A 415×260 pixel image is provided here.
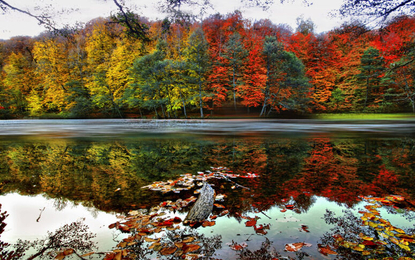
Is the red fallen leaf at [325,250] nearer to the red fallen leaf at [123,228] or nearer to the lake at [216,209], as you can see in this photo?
the lake at [216,209]

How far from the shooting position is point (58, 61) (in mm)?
41656

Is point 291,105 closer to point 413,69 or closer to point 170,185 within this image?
point 413,69

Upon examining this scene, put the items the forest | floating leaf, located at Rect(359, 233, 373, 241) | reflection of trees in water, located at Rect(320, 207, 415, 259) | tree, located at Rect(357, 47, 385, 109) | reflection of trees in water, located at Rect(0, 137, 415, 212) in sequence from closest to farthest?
reflection of trees in water, located at Rect(320, 207, 415, 259)
floating leaf, located at Rect(359, 233, 373, 241)
reflection of trees in water, located at Rect(0, 137, 415, 212)
the forest
tree, located at Rect(357, 47, 385, 109)

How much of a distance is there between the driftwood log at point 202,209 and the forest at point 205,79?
95.5 ft

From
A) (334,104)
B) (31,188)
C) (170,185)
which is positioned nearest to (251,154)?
(170,185)

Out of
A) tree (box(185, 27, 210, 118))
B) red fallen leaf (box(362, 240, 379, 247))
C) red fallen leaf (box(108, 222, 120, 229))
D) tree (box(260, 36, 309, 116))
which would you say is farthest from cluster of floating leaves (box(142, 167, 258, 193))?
tree (box(260, 36, 309, 116))

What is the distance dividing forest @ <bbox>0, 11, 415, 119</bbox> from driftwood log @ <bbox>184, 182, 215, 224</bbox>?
29123 mm

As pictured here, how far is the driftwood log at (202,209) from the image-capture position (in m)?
2.64

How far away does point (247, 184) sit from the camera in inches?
155

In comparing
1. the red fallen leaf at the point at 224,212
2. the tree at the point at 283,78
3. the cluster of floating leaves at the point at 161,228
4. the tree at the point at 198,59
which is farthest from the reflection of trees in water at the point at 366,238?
the tree at the point at 198,59

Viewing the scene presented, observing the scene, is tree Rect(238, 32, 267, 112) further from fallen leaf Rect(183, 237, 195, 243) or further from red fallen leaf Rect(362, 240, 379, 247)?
fallen leaf Rect(183, 237, 195, 243)

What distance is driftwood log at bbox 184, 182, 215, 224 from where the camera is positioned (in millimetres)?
2637

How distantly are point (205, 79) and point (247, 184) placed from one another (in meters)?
33.8

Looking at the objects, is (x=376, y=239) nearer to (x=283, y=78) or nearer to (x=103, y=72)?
(x=283, y=78)
